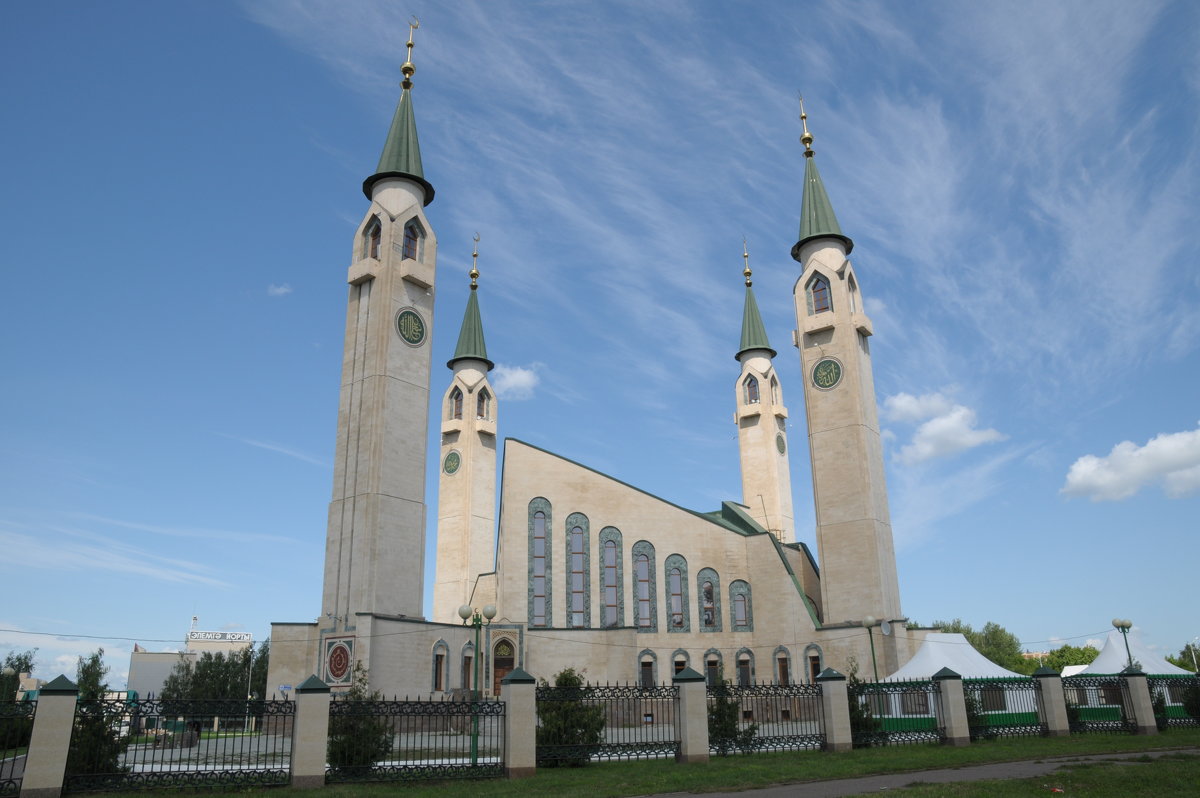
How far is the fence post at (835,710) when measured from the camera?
1872cm

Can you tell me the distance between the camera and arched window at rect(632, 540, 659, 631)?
41.8m

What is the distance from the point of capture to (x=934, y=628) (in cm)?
3800

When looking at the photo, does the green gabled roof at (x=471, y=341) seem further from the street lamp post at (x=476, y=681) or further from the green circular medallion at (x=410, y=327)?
the street lamp post at (x=476, y=681)

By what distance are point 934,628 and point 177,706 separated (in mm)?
32400

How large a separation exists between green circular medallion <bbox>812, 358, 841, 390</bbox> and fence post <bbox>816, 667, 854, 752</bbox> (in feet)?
77.9

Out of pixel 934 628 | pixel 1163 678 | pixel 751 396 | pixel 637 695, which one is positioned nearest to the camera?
pixel 637 695

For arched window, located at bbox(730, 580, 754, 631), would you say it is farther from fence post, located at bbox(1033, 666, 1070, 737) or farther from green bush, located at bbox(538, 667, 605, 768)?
green bush, located at bbox(538, 667, 605, 768)

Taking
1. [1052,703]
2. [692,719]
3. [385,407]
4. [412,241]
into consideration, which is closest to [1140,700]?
[1052,703]

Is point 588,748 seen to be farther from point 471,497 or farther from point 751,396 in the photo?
point 751,396

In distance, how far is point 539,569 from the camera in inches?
1620

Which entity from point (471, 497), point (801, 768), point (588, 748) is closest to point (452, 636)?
point (471, 497)

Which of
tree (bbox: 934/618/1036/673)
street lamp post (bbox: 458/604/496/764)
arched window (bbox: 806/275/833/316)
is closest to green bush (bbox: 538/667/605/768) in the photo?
street lamp post (bbox: 458/604/496/764)

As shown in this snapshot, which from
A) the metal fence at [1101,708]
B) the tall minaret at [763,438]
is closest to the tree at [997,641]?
the tall minaret at [763,438]

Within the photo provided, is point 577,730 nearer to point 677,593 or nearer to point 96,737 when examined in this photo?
point 96,737
